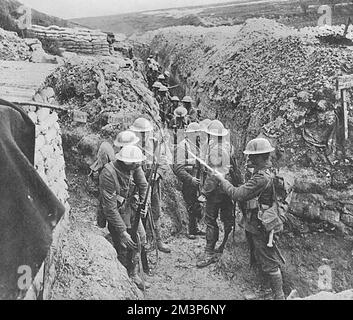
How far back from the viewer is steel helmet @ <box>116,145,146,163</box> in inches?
151

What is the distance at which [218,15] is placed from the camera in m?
5.44

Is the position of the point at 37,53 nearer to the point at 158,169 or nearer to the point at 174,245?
the point at 158,169

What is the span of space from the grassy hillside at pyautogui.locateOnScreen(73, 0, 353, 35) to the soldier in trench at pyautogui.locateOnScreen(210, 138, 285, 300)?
1.77 meters

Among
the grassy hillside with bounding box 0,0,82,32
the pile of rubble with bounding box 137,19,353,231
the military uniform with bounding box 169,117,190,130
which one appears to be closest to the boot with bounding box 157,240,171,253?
the pile of rubble with bounding box 137,19,353,231

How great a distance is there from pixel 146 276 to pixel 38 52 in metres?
3.93

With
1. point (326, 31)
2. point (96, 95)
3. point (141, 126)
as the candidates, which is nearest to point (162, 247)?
point (141, 126)

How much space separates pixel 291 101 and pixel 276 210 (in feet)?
5.35

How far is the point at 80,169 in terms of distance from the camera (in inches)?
173


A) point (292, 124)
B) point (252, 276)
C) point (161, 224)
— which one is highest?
point (292, 124)

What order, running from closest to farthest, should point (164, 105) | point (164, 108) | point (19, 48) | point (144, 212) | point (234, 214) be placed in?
point (144, 212), point (234, 214), point (19, 48), point (164, 108), point (164, 105)

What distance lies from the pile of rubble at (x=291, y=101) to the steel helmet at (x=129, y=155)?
1.58m

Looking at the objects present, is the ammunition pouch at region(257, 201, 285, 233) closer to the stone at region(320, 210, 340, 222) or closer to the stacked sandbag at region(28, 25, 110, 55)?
the stone at region(320, 210, 340, 222)

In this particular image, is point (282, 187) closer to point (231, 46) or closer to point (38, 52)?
point (38, 52)

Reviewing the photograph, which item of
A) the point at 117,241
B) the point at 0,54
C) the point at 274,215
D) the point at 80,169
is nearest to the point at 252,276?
the point at 274,215
